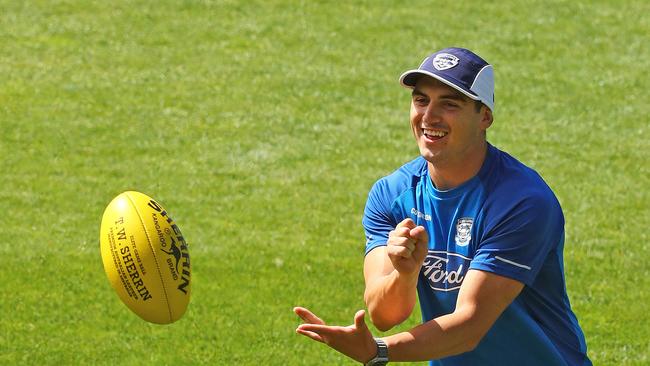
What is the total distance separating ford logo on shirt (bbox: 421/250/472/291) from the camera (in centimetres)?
593

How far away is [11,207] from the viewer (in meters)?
11.6

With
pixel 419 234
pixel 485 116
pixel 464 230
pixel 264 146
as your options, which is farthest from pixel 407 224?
pixel 264 146

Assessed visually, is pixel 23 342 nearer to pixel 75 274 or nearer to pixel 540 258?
pixel 75 274

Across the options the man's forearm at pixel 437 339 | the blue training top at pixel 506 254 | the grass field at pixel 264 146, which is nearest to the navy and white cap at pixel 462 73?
the blue training top at pixel 506 254

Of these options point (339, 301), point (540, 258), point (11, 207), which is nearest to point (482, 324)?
point (540, 258)

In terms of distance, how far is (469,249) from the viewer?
19.3 ft

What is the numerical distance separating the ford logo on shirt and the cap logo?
85 centimetres

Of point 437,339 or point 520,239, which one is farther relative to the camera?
point 520,239

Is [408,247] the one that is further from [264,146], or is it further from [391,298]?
[264,146]

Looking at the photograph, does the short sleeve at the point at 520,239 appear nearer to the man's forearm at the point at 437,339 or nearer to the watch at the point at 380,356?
the man's forearm at the point at 437,339

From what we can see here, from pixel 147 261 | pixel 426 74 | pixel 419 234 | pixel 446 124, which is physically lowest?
pixel 147 261

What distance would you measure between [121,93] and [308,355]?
5.73 metres

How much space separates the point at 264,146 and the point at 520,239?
24.4 ft

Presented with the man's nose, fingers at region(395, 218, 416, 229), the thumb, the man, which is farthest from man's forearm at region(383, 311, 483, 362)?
the man's nose
